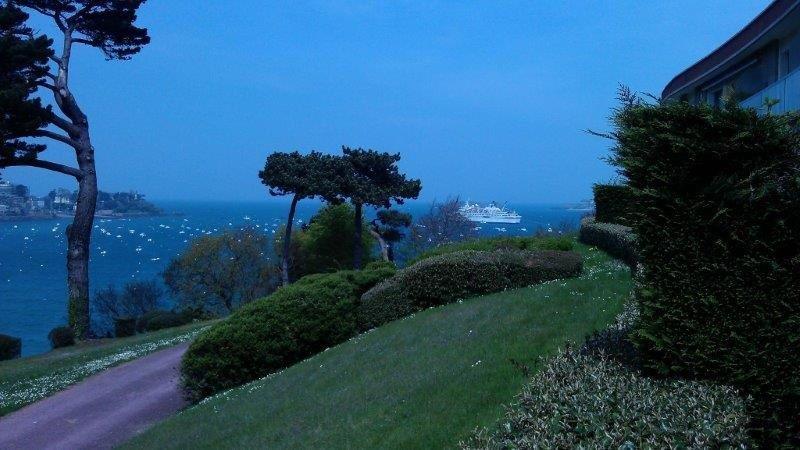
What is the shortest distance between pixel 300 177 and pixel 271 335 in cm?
2033

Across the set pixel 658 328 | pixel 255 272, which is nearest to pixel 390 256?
pixel 255 272

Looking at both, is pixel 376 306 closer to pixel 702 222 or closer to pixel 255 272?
pixel 702 222

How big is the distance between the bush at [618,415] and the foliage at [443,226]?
37.3 meters

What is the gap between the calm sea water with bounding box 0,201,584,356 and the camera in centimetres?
5372

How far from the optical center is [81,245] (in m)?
26.2

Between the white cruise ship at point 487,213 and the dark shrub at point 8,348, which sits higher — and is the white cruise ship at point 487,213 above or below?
above

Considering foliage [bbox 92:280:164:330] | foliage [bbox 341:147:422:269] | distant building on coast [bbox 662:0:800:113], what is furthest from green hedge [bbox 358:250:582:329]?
foliage [bbox 92:280:164:330]

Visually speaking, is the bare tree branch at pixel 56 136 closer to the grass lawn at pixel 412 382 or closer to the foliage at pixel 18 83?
the foliage at pixel 18 83

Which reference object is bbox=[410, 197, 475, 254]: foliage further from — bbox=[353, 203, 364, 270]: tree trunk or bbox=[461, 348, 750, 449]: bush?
bbox=[461, 348, 750, 449]: bush

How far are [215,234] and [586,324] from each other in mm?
36964

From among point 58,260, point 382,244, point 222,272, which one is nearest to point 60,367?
point 382,244

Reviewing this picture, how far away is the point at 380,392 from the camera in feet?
25.8

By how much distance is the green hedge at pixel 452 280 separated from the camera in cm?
1394

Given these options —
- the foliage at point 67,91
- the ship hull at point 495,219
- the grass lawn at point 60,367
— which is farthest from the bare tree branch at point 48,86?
the ship hull at point 495,219
